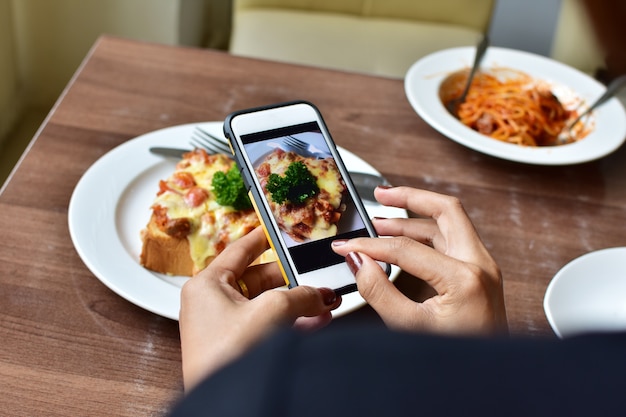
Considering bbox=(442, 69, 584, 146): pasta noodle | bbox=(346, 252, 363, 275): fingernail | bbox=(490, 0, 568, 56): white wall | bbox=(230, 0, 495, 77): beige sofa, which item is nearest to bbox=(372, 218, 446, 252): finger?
bbox=(346, 252, 363, 275): fingernail

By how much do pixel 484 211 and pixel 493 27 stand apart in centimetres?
207

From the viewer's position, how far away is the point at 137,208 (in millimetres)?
1065

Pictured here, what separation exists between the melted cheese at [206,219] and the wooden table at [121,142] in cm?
12

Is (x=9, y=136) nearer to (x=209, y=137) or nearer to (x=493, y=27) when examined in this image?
(x=209, y=137)

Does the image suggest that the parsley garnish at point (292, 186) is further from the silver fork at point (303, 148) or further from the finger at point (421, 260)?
the finger at point (421, 260)

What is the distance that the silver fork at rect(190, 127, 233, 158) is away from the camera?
3.81 ft

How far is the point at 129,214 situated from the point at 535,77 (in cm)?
88

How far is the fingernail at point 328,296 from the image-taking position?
0.78m

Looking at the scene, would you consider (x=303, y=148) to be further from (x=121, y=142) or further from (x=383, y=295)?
(x=121, y=142)

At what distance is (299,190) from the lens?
0.86 metres

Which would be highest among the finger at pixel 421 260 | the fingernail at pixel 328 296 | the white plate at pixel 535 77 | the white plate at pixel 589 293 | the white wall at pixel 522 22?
the finger at pixel 421 260

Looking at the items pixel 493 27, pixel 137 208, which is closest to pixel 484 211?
pixel 137 208

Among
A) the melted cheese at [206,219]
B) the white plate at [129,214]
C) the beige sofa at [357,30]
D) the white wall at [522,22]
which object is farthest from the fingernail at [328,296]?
the white wall at [522,22]

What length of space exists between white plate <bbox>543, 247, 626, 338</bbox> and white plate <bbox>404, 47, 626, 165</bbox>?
0.24 m
